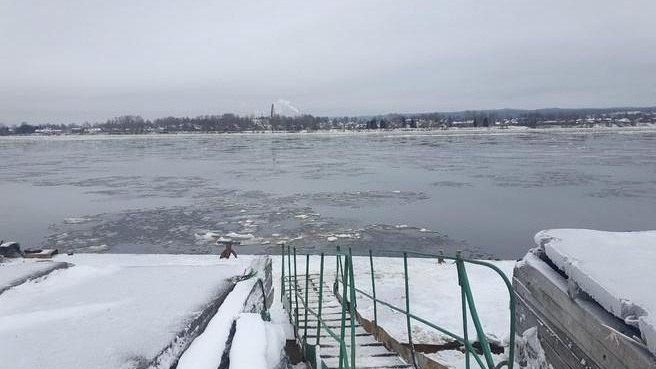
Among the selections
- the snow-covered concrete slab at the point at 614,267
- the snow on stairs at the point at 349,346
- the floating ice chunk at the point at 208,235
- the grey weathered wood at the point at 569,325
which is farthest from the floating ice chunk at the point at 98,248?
the snow-covered concrete slab at the point at 614,267

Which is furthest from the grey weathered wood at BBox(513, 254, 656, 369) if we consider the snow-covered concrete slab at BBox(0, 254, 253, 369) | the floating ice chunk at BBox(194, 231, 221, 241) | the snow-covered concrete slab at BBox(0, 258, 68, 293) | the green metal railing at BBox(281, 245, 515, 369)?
the floating ice chunk at BBox(194, 231, 221, 241)

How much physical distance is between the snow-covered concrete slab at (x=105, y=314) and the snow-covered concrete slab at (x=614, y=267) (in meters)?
2.75

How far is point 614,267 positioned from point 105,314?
3.72 m

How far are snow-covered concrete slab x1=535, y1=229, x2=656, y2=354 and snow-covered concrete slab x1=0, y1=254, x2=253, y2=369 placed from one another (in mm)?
2750

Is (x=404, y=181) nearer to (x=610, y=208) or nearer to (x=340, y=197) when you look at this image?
(x=340, y=197)

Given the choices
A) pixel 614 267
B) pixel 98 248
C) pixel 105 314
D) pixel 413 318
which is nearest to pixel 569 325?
pixel 614 267

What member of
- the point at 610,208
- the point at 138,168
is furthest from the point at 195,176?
the point at 610,208

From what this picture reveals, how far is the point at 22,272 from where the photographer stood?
4.80 meters

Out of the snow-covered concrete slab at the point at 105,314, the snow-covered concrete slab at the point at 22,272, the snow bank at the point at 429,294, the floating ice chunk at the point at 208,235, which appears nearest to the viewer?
the snow-covered concrete slab at the point at 105,314

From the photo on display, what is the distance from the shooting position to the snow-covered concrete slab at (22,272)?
445 cm

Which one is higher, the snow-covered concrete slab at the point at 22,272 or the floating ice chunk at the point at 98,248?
the snow-covered concrete slab at the point at 22,272

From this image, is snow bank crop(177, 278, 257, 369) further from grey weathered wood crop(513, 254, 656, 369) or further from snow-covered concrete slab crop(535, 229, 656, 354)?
snow-covered concrete slab crop(535, 229, 656, 354)

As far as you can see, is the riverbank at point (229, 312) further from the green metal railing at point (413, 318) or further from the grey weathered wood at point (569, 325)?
the green metal railing at point (413, 318)

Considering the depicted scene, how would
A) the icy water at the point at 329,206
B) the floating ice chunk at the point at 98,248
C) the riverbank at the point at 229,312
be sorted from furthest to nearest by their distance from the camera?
1. the icy water at the point at 329,206
2. the floating ice chunk at the point at 98,248
3. the riverbank at the point at 229,312
